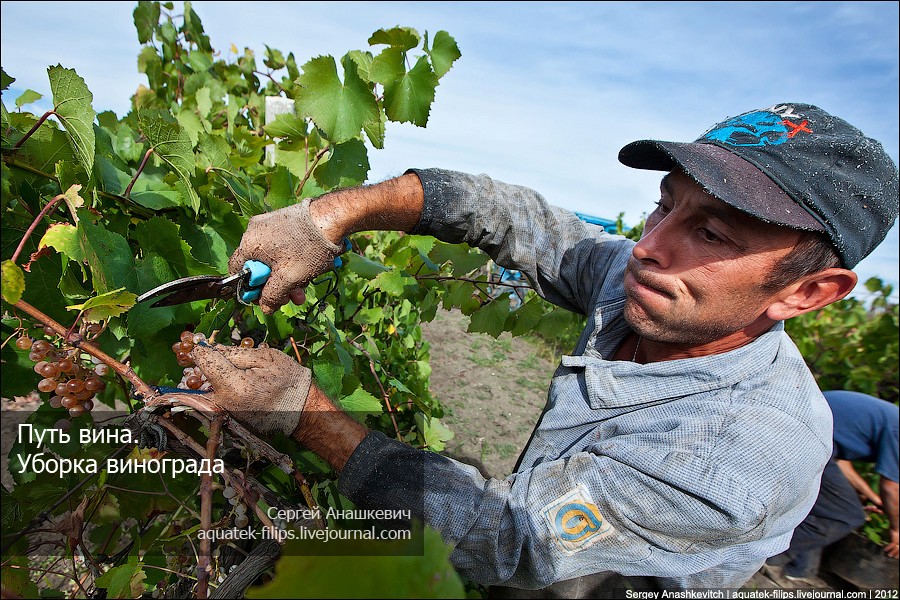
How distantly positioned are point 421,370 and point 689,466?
319cm

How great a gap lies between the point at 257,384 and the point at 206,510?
33cm

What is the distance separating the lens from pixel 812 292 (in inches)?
64.8

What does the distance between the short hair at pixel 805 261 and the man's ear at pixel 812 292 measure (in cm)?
3

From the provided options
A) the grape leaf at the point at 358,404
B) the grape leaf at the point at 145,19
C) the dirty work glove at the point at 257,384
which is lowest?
the grape leaf at the point at 358,404

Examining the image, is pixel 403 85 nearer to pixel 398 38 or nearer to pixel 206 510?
pixel 398 38

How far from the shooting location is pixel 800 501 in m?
1.58

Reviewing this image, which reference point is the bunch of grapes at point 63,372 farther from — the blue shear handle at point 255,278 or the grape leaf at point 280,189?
the grape leaf at point 280,189

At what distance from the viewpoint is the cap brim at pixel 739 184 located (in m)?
1.42

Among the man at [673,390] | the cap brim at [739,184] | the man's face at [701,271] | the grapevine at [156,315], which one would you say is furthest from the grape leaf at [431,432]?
the cap brim at [739,184]

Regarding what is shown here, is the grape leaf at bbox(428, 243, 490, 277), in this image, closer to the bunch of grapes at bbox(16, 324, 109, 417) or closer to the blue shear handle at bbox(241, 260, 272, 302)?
the blue shear handle at bbox(241, 260, 272, 302)

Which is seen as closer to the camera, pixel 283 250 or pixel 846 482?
pixel 283 250

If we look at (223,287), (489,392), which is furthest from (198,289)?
(489,392)

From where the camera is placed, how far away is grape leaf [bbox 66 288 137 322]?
1028 mm

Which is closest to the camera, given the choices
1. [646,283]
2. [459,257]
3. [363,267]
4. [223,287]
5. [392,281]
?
[223,287]
